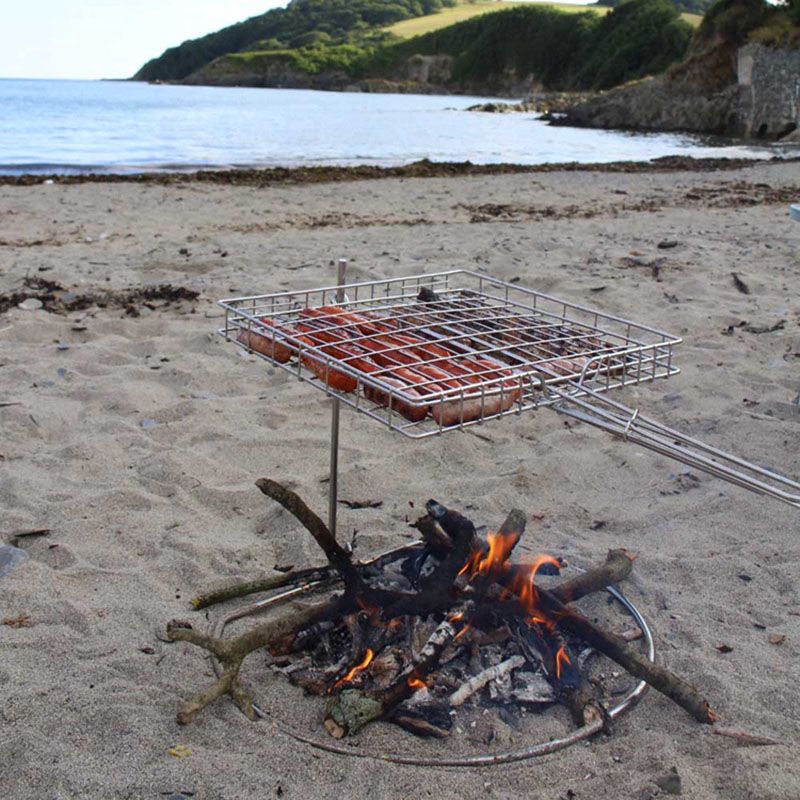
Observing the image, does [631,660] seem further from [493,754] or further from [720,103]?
[720,103]

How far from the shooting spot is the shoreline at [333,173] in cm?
1484

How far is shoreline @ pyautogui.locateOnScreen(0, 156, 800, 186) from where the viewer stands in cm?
1484

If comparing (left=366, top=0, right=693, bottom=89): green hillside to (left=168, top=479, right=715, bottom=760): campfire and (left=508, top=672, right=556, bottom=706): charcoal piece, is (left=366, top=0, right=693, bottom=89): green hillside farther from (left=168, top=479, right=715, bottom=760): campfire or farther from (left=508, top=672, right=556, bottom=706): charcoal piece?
(left=508, top=672, right=556, bottom=706): charcoal piece

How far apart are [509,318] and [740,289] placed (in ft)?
16.8

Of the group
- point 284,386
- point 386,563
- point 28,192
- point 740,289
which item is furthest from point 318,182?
point 386,563

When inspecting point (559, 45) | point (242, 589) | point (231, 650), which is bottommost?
point (242, 589)

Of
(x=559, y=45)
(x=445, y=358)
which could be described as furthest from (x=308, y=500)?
(x=559, y=45)

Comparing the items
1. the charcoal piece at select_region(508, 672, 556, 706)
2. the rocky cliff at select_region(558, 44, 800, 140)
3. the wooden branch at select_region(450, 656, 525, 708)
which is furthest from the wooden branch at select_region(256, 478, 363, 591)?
the rocky cliff at select_region(558, 44, 800, 140)

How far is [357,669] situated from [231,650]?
38 cm

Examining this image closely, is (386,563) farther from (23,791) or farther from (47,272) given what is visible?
(47,272)

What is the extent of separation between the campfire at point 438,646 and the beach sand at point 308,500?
84 mm

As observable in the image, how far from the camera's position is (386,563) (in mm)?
3180

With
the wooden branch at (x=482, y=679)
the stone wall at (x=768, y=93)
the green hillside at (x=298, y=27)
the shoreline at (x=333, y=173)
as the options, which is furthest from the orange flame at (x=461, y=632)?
the green hillside at (x=298, y=27)

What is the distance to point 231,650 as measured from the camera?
2.60m
